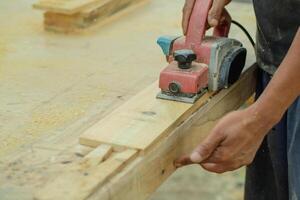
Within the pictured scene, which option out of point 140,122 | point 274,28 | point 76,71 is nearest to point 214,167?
point 140,122

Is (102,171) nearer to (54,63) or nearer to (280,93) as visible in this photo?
(280,93)

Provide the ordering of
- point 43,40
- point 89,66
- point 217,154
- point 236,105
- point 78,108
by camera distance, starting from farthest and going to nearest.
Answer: point 43,40
point 89,66
point 236,105
point 78,108
point 217,154

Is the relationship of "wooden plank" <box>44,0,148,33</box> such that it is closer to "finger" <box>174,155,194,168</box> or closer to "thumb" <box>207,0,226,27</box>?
"thumb" <box>207,0,226,27</box>

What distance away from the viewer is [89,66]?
1.66 meters

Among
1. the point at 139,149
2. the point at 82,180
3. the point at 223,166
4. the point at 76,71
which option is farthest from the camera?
the point at 76,71

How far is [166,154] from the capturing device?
117 centimetres

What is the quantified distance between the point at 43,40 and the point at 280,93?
97cm

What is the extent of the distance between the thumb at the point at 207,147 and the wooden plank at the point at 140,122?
7cm

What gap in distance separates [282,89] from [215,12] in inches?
14.8

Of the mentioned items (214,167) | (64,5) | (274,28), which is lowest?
(214,167)

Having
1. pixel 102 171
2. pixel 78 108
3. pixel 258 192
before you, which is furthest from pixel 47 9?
pixel 102 171

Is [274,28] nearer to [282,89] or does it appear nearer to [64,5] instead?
[282,89]

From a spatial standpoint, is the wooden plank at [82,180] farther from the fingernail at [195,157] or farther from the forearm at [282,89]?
the forearm at [282,89]

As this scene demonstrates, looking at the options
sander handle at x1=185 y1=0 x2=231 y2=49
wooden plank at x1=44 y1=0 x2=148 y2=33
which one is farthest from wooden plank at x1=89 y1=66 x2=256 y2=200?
wooden plank at x1=44 y1=0 x2=148 y2=33
